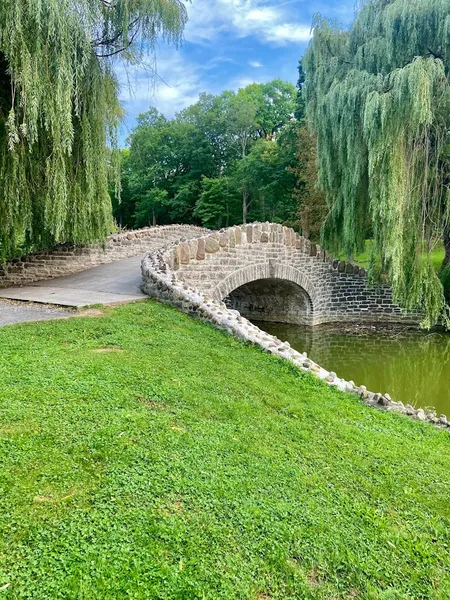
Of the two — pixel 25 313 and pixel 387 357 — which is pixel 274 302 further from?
pixel 25 313

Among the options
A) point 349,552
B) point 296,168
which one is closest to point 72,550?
point 349,552

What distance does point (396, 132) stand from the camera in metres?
8.34

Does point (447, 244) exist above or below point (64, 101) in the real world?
below

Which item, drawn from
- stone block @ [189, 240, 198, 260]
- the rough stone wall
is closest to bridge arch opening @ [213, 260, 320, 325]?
stone block @ [189, 240, 198, 260]

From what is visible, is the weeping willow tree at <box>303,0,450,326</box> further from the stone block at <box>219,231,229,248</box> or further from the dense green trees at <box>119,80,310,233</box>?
the dense green trees at <box>119,80,310,233</box>

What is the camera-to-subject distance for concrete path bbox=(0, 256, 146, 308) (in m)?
6.90

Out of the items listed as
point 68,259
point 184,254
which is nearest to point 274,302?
point 184,254

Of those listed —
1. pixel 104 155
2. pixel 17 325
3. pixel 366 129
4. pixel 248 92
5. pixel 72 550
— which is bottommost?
pixel 72 550

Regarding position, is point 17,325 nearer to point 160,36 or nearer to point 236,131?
point 160,36

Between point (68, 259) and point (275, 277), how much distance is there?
16.0 ft

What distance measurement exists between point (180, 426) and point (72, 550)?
1250 mm

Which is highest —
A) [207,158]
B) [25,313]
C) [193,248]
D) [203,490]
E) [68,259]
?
[207,158]

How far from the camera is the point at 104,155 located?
722 cm

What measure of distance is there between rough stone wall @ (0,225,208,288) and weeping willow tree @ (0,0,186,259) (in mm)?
1605
